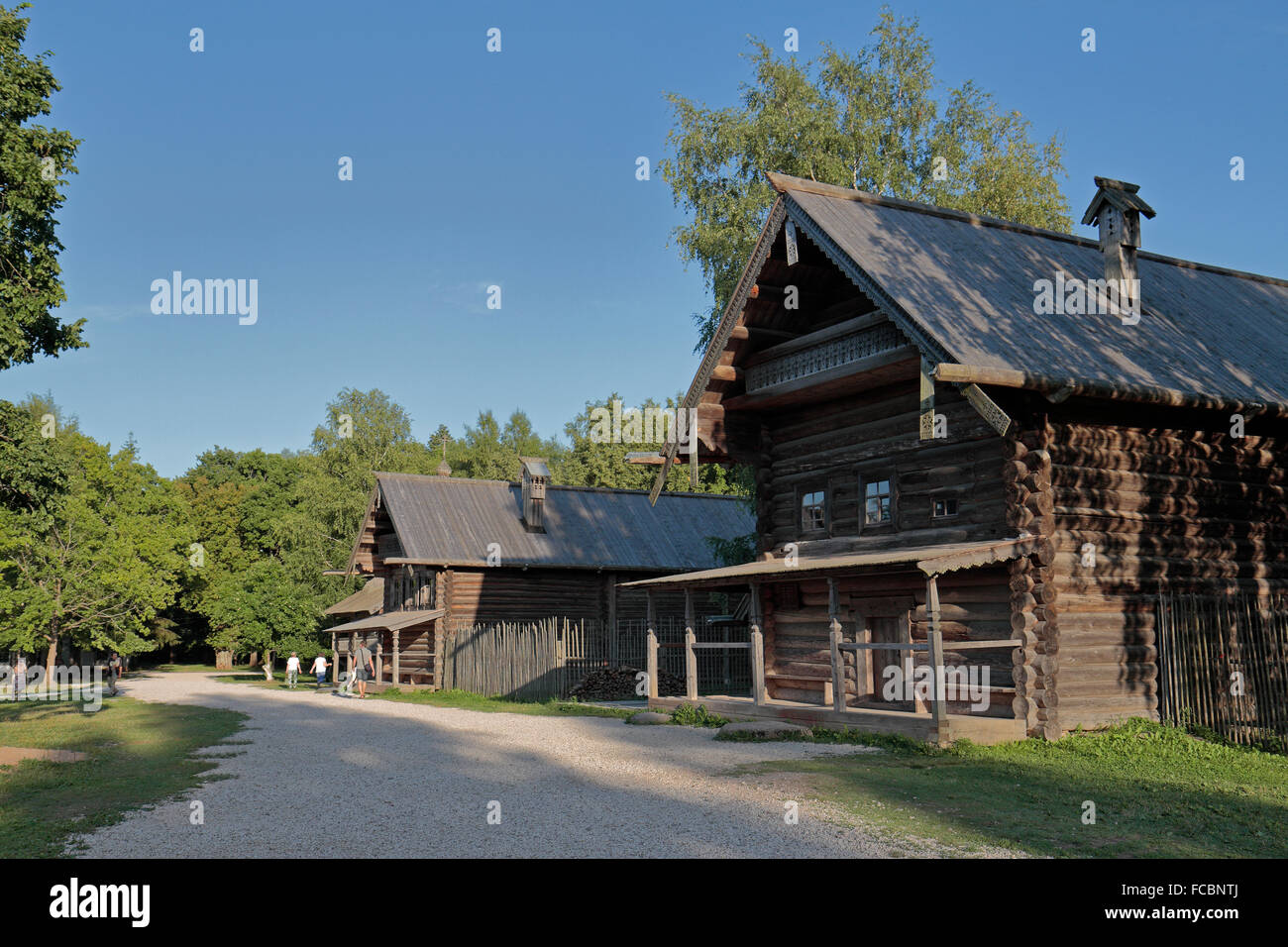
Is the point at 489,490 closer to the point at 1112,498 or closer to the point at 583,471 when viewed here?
the point at 1112,498

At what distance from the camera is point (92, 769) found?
50.3 ft

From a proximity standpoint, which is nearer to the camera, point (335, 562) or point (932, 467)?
point (932, 467)

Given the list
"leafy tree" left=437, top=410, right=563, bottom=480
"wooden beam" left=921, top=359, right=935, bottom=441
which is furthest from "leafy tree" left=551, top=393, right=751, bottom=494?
"wooden beam" left=921, top=359, right=935, bottom=441

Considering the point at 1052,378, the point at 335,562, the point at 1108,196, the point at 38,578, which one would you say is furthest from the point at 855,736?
the point at 335,562

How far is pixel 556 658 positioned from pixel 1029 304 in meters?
16.7

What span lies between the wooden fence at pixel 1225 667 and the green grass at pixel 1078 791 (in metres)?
0.57

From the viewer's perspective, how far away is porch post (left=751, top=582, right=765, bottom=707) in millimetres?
21094

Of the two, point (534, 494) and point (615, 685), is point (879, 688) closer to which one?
point (615, 685)

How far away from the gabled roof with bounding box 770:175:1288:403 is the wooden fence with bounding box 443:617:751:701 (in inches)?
496

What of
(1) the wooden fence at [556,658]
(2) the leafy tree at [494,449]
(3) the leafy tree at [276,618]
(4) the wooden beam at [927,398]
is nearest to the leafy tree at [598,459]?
(2) the leafy tree at [494,449]

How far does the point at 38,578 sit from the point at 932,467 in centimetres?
3955

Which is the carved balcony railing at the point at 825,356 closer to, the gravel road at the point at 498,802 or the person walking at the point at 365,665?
the gravel road at the point at 498,802

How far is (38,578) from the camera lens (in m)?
45.0

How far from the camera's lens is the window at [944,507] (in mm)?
19609
